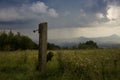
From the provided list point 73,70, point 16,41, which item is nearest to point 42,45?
point 73,70

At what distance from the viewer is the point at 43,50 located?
10.3 metres

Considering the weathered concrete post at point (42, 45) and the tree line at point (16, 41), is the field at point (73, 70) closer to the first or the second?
the weathered concrete post at point (42, 45)

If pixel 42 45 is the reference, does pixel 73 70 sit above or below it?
below

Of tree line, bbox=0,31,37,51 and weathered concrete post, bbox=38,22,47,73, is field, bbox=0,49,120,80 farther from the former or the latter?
tree line, bbox=0,31,37,51

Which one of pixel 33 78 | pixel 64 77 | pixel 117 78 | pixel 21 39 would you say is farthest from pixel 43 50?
pixel 21 39

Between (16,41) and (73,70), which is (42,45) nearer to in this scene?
(73,70)

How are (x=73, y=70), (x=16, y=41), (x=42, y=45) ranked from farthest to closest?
(x=16, y=41) → (x=42, y=45) → (x=73, y=70)

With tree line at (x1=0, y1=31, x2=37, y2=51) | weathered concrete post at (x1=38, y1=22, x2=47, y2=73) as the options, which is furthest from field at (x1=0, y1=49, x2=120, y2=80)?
tree line at (x1=0, y1=31, x2=37, y2=51)

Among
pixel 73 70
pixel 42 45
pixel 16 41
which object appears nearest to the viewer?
pixel 73 70

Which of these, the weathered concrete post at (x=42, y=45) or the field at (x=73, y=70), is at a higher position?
the weathered concrete post at (x=42, y=45)

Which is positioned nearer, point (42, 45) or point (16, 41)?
point (42, 45)

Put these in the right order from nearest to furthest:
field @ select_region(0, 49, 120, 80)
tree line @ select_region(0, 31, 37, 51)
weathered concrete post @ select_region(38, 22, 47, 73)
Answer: field @ select_region(0, 49, 120, 80) < weathered concrete post @ select_region(38, 22, 47, 73) < tree line @ select_region(0, 31, 37, 51)

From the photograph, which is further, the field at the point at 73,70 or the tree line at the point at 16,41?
the tree line at the point at 16,41

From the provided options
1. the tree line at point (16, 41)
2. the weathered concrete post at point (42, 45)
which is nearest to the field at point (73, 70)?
the weathered concrete post at point (42, 45)
